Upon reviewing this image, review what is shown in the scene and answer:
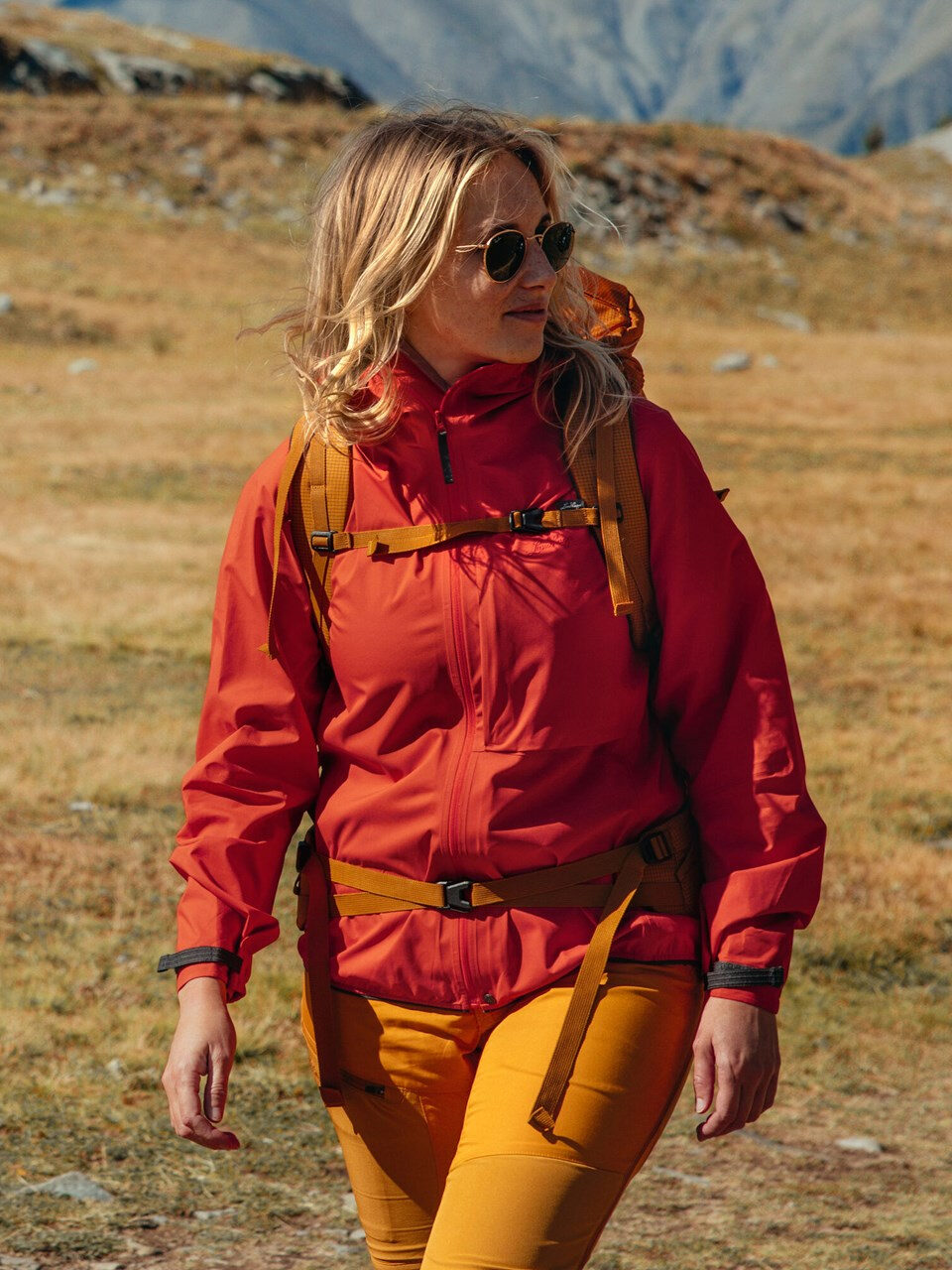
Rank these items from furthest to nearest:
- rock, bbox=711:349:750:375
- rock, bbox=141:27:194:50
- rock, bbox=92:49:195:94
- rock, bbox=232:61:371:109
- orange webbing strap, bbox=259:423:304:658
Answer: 1. rock, bbox=141:27:194:50
2. rock, bbox=232:61:371:109
3. rock, bbox=92:49:195:94
4. rock, bbox=711:349:750:375
5. orange webbing strap, bbox=259:423:304:658

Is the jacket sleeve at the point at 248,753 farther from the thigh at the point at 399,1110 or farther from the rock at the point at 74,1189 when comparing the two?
the rock at the point at 74,1189

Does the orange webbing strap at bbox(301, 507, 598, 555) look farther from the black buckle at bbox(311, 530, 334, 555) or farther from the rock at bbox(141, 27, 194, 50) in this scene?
the rock at bbox(141, 27, 194, 50)

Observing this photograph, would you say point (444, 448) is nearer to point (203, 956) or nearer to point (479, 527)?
point (479, 527)

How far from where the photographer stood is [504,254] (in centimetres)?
221

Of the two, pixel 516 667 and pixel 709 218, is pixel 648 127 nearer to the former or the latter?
pixel 709 218

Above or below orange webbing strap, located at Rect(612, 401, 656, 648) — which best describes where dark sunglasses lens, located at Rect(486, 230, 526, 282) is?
above

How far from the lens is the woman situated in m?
2.11

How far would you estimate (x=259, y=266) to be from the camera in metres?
36.6

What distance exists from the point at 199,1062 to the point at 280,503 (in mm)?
787

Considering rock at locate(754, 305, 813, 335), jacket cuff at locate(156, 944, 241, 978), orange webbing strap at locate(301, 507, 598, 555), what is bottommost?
jacket cuff at locate(156, 944, 241, 978)

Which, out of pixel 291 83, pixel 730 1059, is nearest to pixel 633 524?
pixel 730 1059

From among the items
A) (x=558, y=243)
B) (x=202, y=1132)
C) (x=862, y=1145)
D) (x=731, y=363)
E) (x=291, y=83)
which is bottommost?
(x=862, y=1145)

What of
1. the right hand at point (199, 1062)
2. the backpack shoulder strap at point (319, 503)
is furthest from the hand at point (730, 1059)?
the backpack shoulder strap at point (319, 503)

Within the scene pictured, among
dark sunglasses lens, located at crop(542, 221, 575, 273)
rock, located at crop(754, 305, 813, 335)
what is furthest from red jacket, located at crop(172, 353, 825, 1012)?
rock, located at crop(754, 305, 813, 335)
